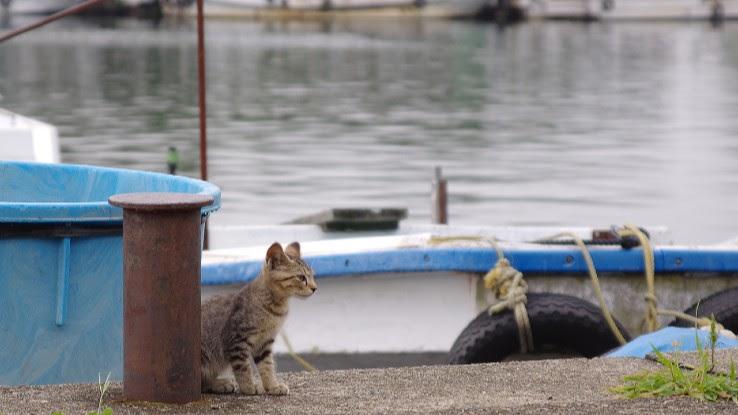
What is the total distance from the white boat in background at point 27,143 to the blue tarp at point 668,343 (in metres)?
8.02

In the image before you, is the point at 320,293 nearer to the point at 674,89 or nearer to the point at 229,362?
the point at 229,362

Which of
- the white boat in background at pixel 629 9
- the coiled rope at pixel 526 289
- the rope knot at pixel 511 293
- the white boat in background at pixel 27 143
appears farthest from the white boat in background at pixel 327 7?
the rope knot at pixel 511 293

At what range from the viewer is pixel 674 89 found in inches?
1725

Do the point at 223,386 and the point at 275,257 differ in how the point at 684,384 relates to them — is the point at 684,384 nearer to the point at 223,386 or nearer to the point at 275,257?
the point at 275,257

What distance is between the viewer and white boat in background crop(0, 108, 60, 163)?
552 inches

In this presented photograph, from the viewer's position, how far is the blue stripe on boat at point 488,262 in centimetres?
897

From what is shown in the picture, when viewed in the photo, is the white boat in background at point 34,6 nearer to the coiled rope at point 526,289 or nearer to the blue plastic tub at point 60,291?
the coiled rope at point 526,289

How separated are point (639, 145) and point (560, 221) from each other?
9.95 meters

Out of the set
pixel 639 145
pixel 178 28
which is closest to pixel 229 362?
pixel 639 145

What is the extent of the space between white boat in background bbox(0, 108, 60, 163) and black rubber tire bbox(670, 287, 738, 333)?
7.11 m

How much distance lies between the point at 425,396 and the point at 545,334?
2.55 meters

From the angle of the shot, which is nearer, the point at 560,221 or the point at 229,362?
the point at 229,362

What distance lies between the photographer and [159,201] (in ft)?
17.2

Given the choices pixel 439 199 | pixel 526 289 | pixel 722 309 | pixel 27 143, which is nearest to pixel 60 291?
pixel 526 289
